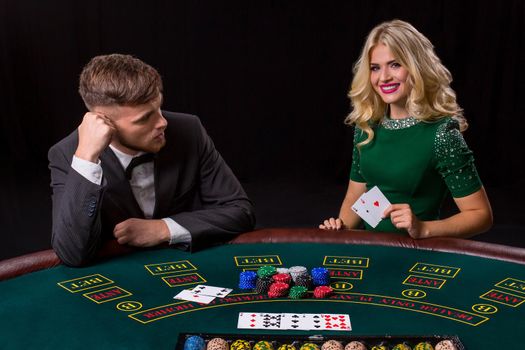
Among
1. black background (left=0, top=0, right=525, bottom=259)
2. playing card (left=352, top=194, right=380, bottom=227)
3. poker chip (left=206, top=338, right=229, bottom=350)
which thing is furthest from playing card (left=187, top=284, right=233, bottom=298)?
black background (left=0, top=0, right=525, bottom=259)

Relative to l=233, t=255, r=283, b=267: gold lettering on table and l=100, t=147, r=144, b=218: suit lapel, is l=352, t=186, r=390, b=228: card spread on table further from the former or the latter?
l=100, t=147, r=144, b=218: suit lapel

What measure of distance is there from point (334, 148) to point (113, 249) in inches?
182

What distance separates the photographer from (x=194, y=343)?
1.40 meters

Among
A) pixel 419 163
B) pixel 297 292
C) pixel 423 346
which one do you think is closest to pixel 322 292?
pixel 297 292

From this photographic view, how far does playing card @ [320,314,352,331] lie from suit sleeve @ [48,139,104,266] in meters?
0.83

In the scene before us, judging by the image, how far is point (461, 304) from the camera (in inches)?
67.6

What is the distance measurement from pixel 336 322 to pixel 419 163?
48.9 inches

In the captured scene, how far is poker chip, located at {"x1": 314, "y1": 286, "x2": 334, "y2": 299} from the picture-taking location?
176cm

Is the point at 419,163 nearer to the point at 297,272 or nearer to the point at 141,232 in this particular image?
the point at 297,272

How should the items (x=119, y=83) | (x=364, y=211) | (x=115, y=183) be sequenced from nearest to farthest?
(x=119, y=83) < (x=115, y=183) < (x=364, y=211)

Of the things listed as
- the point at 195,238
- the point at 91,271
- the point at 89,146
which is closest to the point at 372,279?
the point at 195,238

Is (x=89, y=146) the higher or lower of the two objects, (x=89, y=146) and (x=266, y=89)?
the higher

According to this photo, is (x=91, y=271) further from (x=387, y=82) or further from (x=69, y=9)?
(x=69, y=9)

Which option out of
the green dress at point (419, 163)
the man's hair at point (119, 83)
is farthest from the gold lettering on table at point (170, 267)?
the green dress at point (419, 163)
